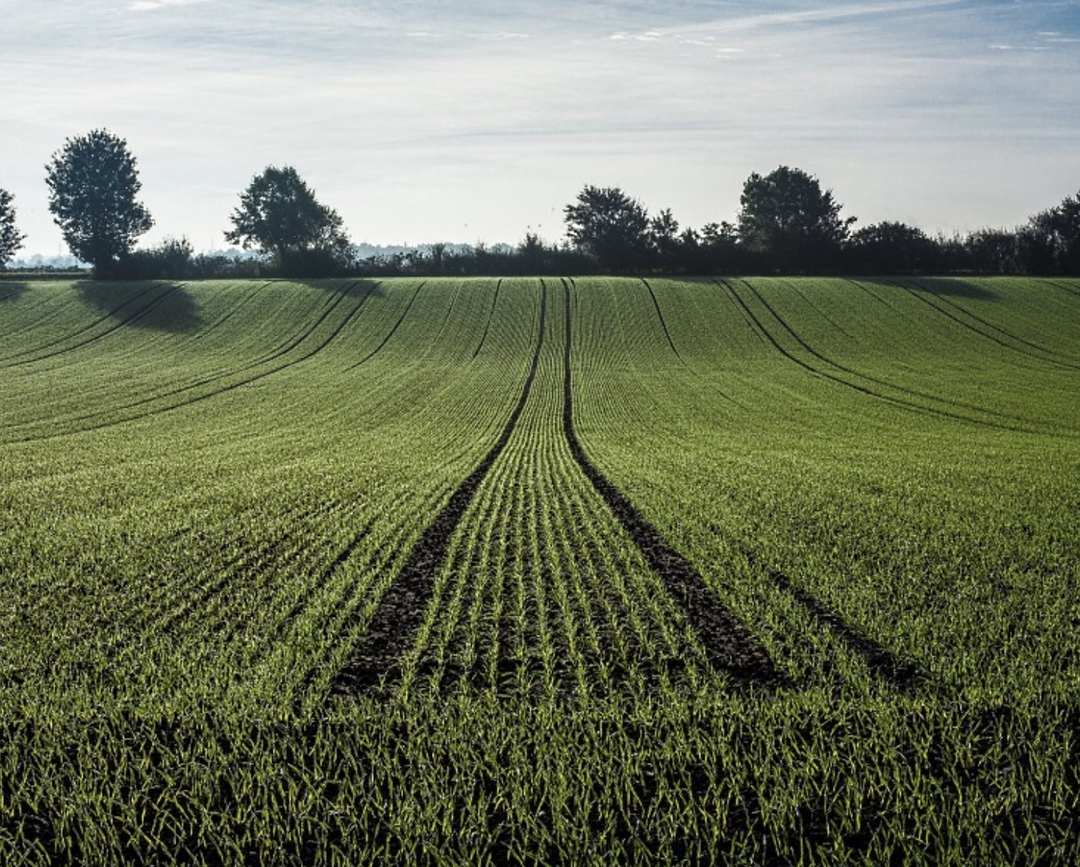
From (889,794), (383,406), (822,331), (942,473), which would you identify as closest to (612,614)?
(889,794)

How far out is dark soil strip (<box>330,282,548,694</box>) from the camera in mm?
9203

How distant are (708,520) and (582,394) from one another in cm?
2757

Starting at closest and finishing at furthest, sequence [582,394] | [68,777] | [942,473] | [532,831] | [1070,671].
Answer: [532,831]
[68,777]
[1070,671]
[942,473]
[582,394]

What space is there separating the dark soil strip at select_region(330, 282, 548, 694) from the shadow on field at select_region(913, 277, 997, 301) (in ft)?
212

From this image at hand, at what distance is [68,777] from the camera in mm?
7020

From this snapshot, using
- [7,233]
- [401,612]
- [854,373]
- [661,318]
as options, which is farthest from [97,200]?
[401,612]

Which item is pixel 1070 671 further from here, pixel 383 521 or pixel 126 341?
pixel 126 341

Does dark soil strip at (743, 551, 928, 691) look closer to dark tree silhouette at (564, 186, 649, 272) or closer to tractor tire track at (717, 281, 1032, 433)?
tractor tire track at (717, 281, 1032, 433)

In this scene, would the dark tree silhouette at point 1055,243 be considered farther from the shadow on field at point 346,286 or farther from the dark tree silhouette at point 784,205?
the shadow on field at point 346,286

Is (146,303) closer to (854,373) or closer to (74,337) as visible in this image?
(74,337)

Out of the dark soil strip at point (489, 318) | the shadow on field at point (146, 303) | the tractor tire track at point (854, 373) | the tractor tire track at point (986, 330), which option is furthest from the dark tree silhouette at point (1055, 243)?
the shadow on field at point (146, 303)

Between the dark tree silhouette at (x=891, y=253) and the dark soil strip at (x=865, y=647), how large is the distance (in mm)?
81584

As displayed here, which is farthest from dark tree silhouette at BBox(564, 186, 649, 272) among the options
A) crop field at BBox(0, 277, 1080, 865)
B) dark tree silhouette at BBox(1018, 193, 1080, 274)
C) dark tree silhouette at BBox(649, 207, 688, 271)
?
crop field at BBox(0, 277, 1080, 865)

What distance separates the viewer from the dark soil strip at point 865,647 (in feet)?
29.1
